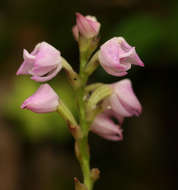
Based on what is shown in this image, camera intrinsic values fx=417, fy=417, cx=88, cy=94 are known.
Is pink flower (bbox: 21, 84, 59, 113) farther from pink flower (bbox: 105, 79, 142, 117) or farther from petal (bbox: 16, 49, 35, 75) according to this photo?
pink flower (bbox: 105, 79, 142, 117)

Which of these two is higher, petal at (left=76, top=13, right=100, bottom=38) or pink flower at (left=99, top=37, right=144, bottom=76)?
petal at (left=76, top=13, right=100, bottom=38)

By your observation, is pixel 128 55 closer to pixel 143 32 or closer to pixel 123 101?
pixel 123 101

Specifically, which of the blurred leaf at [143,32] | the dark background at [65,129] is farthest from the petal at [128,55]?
the dark background at [65,129]

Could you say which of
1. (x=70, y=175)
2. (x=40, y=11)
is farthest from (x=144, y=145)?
(x=40, y=11)

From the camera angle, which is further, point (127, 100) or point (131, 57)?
point (127, 100)

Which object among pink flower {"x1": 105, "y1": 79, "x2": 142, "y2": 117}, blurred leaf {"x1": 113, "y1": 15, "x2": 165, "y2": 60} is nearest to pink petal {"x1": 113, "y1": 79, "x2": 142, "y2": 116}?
pink flower {"x1": 105, "y1": 79, "x2": 142, "y2": 117}

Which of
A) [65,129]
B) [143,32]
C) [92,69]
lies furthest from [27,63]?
[65,129]

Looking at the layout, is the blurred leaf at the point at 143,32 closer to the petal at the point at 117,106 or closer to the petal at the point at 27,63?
the petal at the point at 117,106
